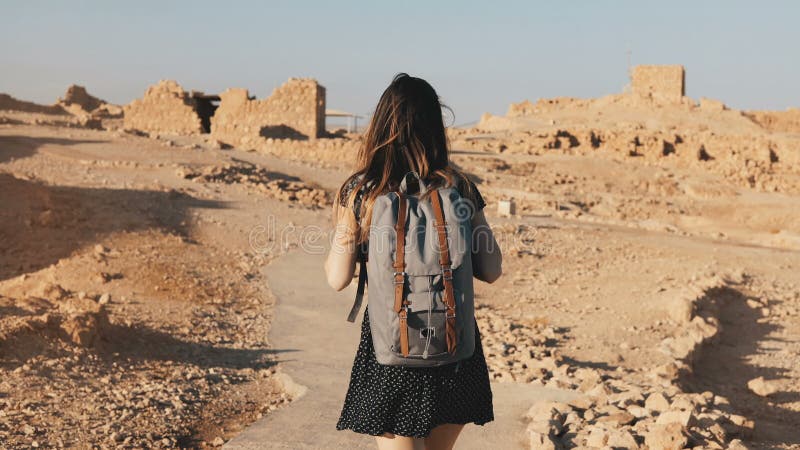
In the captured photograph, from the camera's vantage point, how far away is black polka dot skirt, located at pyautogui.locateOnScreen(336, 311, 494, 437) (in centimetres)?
230

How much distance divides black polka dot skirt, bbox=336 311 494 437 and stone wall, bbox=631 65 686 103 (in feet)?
121

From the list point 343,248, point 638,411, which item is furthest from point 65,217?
point 343,248

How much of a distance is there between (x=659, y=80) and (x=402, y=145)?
38.0 meters

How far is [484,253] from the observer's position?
7.53 ft

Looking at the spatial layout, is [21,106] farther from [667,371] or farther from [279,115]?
[667,371]

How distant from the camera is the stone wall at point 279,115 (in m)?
22.6

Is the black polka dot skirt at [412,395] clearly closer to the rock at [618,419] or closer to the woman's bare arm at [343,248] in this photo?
the woman's bare arm at [343,248]

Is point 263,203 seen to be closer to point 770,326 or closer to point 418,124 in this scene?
point 770,326

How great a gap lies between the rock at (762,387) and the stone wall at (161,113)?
19.6m

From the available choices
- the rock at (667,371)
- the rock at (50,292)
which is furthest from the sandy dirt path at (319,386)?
the rock at (50,292)

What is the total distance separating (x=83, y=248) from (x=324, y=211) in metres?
4.93

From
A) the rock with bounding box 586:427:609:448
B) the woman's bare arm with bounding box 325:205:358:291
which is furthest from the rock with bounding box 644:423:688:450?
the woman's bare arm with bounding box 325:205:358:291

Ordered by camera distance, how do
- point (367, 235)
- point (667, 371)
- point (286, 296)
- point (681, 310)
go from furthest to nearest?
1. point (286, 296)
2. point (681, 310)
3. point (667, 371)
4. point (367, 235)

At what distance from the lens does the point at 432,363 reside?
2.21m
